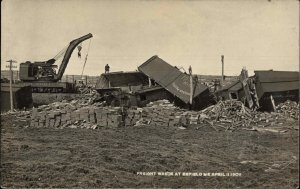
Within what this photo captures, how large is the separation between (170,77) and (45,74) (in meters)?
7.58

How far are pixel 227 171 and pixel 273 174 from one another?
104 cm

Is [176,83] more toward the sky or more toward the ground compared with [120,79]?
more toward the ground

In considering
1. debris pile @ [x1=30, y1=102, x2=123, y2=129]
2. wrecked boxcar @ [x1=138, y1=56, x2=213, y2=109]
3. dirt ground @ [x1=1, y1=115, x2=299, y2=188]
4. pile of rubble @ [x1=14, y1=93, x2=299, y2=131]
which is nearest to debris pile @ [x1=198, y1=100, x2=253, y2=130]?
pile of rubble @ [x1=14, y1=93, x2=299, y2=131]

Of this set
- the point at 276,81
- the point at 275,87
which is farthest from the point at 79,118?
the point at 276,81

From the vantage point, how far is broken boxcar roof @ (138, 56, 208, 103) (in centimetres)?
1672

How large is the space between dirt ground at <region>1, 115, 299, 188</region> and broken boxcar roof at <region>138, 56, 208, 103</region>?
336 centimetres

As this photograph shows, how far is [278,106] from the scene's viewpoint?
15867 millimetres

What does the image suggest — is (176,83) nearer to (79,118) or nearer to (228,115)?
(228,115)

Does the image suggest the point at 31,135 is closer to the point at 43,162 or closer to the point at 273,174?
the point at 43,162

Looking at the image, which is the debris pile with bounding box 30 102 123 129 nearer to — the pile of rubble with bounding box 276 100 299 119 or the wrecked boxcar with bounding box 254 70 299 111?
the wrecked boxcar with bounding box 254 70 299 111

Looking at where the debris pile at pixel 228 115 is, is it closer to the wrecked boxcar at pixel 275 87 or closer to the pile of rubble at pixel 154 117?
the pile of rubble at pixel 154 117

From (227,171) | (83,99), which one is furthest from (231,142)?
(83,99)

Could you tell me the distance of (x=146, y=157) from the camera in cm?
1009

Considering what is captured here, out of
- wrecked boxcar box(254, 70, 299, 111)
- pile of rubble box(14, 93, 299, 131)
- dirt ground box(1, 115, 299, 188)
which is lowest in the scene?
dirt ground box(1, 115, 299, 188)
